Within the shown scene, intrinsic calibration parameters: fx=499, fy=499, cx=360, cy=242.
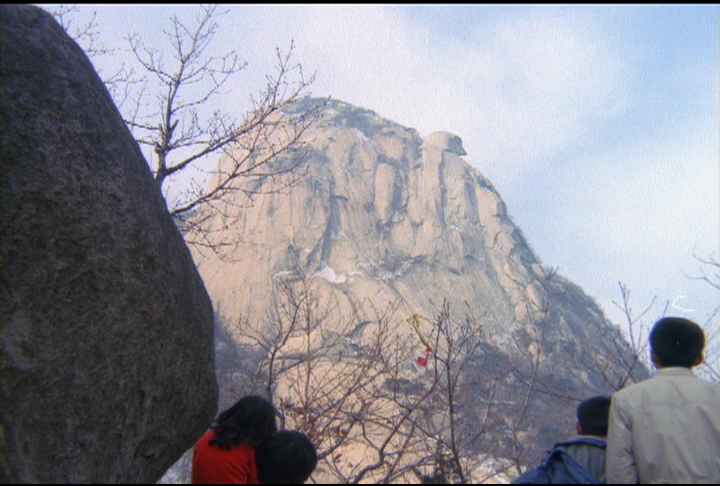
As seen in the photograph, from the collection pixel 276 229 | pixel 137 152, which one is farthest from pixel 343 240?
pixel 137 152

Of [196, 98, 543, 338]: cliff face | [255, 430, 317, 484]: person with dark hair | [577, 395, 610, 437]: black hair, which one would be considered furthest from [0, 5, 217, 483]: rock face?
[196, 98, 543, 338]: cliff face

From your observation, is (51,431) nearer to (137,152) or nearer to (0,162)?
(0,162)

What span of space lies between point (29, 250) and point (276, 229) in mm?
47284

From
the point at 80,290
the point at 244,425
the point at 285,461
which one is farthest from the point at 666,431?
the point at 80,290

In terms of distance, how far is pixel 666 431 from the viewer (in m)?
2.19

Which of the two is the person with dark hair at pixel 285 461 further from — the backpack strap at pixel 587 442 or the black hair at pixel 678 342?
the black hair at pixel 678 342

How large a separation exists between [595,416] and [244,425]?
1.79 metres

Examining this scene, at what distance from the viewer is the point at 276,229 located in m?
49.2

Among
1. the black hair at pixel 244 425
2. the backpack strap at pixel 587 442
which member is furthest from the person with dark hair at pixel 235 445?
the backpack strap at pixel 587 442

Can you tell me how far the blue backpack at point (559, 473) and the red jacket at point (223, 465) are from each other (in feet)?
4.10

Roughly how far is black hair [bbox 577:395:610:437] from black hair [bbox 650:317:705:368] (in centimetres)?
34

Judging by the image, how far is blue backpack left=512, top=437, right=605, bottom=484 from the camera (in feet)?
7.11

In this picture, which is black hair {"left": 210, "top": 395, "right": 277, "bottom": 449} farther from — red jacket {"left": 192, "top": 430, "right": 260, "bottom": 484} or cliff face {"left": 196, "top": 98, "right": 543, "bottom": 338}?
cliff face {"left": 196, "top": 98, "right": 543, "bottom": 338}

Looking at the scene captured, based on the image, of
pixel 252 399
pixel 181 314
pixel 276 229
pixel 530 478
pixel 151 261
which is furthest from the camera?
pixel 276 229
